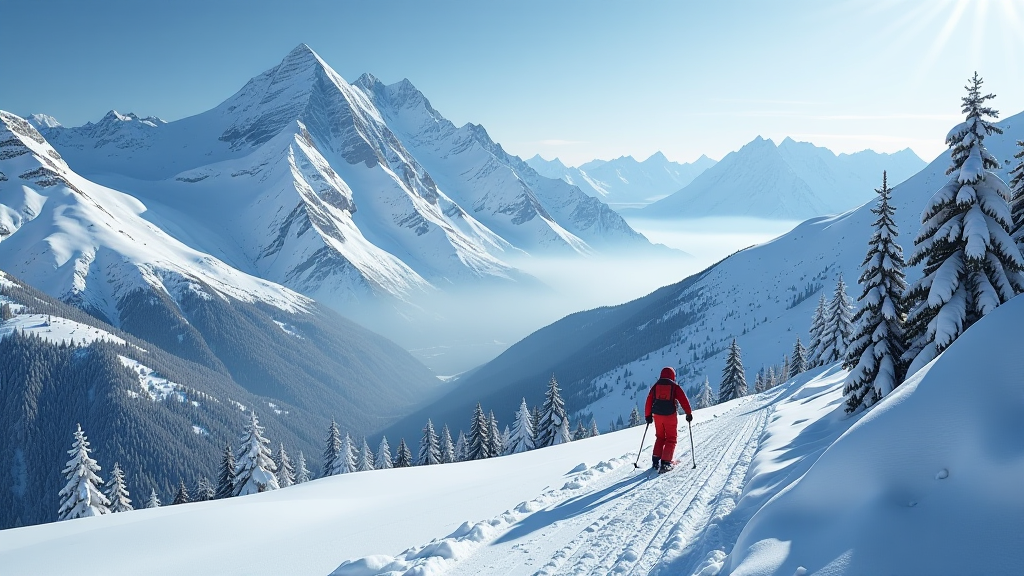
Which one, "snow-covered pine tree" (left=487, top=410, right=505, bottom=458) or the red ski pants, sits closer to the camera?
the red ski pants

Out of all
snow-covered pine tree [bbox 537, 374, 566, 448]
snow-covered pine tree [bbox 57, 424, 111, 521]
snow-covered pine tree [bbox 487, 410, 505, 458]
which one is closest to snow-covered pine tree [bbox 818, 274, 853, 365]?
snow-covered pine tree [bbox 537, 374, 566, 448]

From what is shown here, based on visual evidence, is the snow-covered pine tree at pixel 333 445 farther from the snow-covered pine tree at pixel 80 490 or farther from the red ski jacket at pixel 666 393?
the red ski jacket at pixel 666 393

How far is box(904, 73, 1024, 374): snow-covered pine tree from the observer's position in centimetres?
1347

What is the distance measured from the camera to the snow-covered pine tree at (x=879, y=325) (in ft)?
49.4

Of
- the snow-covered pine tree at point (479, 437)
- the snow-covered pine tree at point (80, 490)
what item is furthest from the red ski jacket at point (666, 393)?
the snow-covered pine tree at point (80, 490)

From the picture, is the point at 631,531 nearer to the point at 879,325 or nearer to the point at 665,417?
the point at 665,417

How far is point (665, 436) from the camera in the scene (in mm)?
11141

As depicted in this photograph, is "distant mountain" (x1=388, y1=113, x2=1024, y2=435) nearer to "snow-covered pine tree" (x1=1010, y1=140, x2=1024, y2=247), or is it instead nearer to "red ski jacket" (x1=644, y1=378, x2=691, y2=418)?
"snow-covered pine tree" (x1=1010, y1=140, x2=1024, y2=247)

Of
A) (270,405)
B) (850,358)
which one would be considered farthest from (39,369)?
(850,358)

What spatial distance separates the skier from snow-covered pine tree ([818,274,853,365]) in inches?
1395

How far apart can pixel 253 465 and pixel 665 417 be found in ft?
115

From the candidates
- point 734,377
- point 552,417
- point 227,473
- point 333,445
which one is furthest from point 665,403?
point 333,445

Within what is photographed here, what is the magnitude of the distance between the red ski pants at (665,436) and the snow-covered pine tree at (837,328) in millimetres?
35658

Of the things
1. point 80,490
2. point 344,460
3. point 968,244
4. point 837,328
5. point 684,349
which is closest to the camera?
point 968,244
